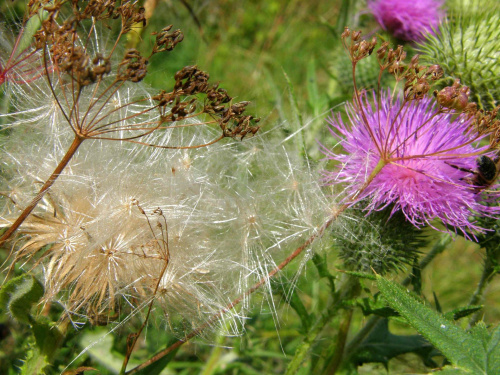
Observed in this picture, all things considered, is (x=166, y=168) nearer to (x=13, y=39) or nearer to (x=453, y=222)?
(x=13, y=39)

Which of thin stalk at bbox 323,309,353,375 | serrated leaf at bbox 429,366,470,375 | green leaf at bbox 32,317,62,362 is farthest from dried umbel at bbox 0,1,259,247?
thin stalk at bbox 323,309,353,375

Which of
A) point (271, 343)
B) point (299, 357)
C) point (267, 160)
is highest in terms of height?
point (267, 160)

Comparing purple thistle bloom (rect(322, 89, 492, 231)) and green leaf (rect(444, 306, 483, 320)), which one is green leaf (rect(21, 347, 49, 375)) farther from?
green leaf (rect(444, 306, 483, 320))

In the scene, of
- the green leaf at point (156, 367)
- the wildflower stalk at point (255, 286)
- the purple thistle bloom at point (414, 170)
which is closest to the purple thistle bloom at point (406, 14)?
the purple thistle bloom at point (414, 170)

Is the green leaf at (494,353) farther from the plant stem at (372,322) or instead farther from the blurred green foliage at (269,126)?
the plant stem at (372,322)

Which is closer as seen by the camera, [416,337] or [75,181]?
[75,181]

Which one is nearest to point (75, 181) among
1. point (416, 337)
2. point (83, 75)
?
point (83, 75)
